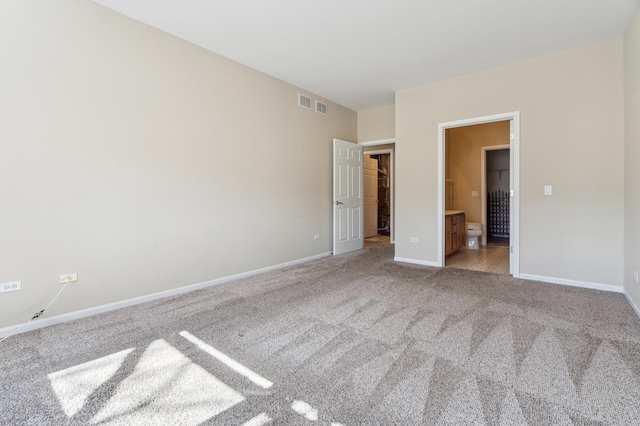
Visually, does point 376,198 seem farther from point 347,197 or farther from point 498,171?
point 498,171

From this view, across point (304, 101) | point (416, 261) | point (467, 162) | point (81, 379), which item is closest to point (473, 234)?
point (467, 162)

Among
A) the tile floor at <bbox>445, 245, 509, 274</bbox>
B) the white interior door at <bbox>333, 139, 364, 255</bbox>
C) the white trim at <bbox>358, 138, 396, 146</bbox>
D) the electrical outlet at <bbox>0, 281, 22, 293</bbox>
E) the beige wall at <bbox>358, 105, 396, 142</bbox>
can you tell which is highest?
the beige wall at <bbox>358, 105, 396, 142</bbox>

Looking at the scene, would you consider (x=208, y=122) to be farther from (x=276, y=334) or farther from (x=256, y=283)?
(x=276, y=334)

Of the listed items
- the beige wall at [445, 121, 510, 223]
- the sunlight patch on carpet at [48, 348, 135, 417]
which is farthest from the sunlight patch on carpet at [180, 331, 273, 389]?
the beige wall at [445, 121, 510, 223]

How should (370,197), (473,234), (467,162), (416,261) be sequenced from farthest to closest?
(370,197) → (467,162) → (473,234) → (416,261)

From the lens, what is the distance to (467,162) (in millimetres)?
6691

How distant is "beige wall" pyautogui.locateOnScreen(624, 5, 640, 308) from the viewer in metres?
2.60

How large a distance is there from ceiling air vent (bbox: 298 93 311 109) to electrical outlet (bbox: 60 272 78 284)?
359 cm

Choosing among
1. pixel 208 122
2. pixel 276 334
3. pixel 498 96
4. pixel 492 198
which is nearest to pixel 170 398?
pixel 276 334

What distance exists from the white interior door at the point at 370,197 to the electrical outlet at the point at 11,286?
20.3ft

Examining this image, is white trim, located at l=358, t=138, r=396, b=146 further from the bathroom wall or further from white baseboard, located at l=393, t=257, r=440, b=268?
the bathroom wall

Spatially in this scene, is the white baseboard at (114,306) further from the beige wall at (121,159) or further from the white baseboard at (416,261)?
the white baseboard at (416,261)

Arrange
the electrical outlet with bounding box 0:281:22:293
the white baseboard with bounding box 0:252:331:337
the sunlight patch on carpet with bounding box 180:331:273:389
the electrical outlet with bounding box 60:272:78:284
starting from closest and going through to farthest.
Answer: the sunlight patch on carpet with bounding box 180:331:273:389
the electrical outlet with bounding box 0:281:22:293
the white baseboard with bounding box 0:252:331:337
the electrical outlet with bounding box 60:272:78:284

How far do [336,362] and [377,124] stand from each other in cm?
481
